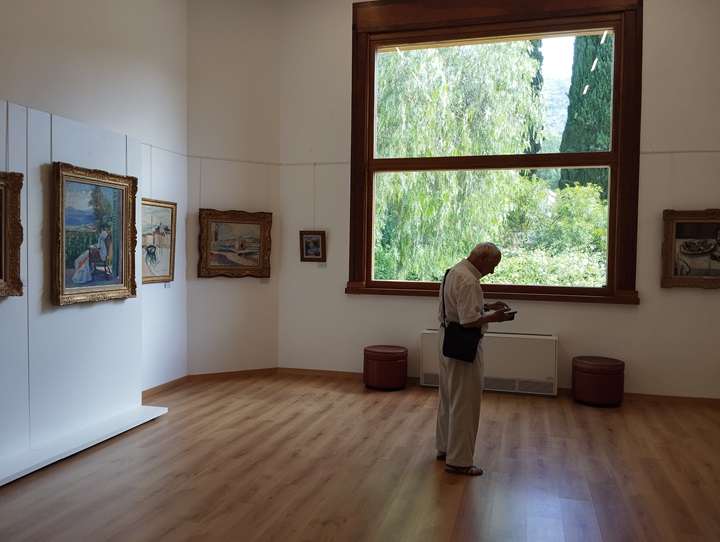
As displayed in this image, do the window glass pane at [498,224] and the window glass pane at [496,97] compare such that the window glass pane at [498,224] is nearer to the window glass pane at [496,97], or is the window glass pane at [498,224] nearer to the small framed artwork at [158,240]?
the window glass pane at [496,97]

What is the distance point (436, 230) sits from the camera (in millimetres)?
9148

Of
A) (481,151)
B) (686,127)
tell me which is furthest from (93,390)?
(686,127)

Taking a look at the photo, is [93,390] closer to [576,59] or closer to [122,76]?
[122,76]

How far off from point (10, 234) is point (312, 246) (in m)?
4.69

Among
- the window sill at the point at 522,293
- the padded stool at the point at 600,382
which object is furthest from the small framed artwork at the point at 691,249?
the padded stool at the point at 600,382

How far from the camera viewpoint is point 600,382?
7.68 metres

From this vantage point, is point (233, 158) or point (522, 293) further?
point (233, 158)

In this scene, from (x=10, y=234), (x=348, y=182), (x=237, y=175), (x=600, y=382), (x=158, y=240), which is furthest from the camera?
(x=348, y=182)

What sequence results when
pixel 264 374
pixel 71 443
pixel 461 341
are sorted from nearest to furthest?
pixel 461 341, pixel 71 443, pixel 264 374

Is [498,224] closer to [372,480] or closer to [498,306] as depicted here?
[498,306]

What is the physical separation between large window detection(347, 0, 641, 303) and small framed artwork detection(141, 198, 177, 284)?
2.60 meters

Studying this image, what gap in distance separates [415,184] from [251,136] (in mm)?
2548

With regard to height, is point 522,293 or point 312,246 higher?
point 312,246

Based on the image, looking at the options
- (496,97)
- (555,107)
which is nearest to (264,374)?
(496,97)
